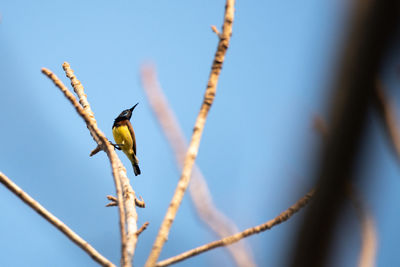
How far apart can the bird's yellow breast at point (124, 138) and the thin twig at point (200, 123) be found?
887 centimetres

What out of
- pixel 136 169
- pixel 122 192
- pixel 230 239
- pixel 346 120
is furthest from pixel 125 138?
pixel 346 120

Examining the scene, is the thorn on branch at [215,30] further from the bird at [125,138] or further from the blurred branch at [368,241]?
the bird at [125,138]

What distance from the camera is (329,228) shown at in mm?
689

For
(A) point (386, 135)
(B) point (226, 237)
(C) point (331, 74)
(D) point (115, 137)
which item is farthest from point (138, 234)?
(D) point (115, 137)

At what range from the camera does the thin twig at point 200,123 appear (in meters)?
2.10

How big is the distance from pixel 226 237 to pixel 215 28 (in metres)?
1.03

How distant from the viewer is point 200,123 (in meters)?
2.17

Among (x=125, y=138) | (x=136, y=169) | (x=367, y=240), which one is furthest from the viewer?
(x=136, y=169)

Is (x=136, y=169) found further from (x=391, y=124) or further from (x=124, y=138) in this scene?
(x=391, y=124)

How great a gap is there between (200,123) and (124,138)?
8947mm

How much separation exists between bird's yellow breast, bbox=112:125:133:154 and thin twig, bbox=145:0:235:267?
8875mm

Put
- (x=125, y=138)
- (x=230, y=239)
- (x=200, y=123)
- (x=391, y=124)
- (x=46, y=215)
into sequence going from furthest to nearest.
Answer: (x=125, y=138), (x=46, y=215), (x=200, y=123), (x=230, y=239), (x=391, y=124)

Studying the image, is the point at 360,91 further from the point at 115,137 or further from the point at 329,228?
the point at 115,137

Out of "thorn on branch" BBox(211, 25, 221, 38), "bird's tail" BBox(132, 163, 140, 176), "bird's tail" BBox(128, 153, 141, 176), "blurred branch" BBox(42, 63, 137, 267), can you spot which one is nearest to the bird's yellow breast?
"bird's tail" BBox(128, 153, 141, 176)
